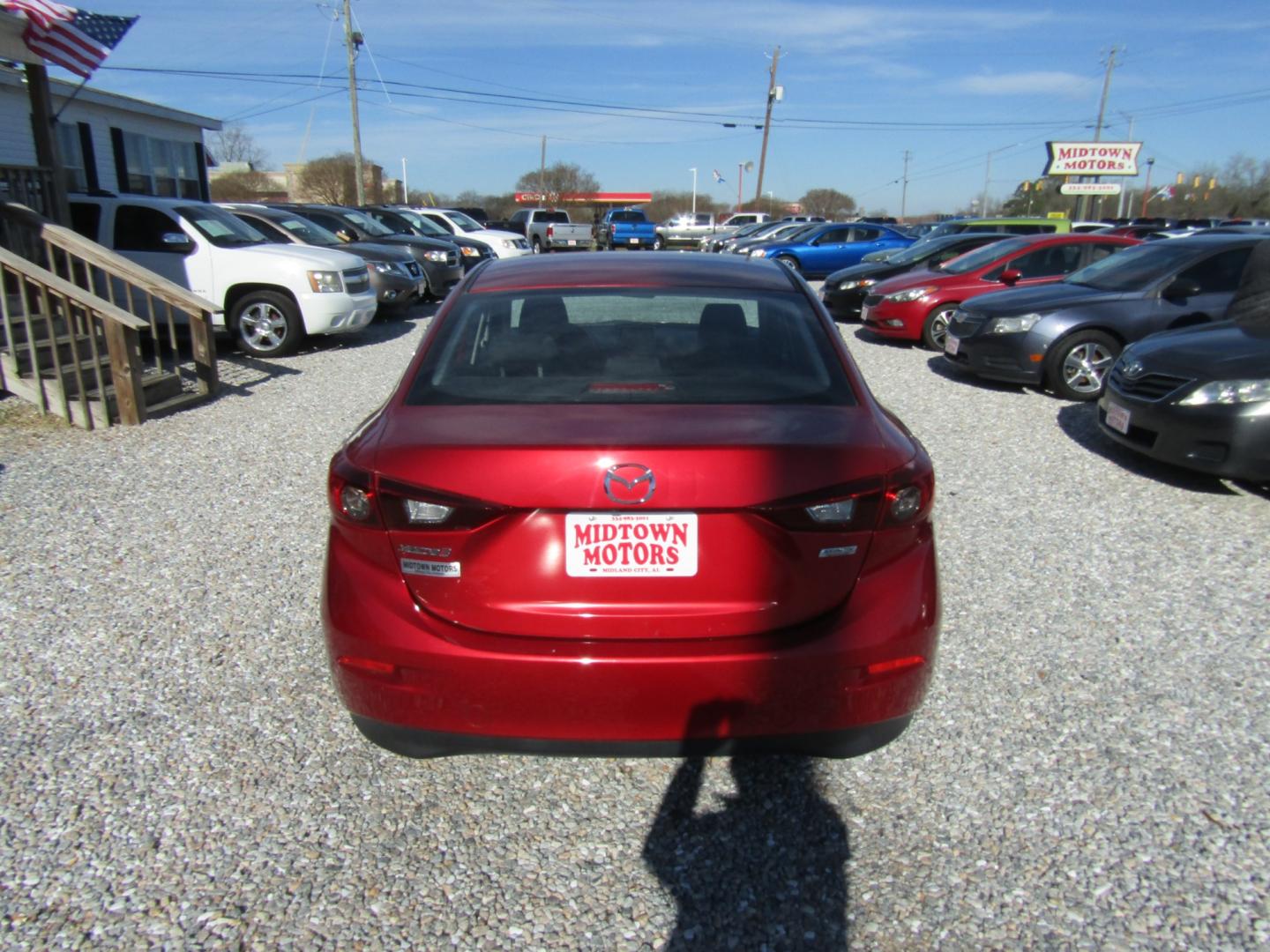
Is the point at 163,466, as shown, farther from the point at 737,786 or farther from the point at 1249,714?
the point at 1249,714

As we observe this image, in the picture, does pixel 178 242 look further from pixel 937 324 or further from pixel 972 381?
pixel 937 324

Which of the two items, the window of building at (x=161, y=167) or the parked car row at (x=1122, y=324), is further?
the window of building at (x=161, y=167)

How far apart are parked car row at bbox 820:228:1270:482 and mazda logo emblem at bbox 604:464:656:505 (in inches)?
186

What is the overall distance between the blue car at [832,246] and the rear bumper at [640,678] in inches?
774

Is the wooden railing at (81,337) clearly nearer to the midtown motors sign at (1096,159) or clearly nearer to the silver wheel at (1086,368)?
the silver wheel at (1086,368)

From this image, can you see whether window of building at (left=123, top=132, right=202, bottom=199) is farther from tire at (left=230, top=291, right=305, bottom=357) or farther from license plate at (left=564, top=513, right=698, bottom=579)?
license plate at (left=564, top=513, right=698, bottom=579)

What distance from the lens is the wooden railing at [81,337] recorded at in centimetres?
729

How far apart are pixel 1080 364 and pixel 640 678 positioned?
25.5ft

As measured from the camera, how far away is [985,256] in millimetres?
12094

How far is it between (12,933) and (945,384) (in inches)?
359

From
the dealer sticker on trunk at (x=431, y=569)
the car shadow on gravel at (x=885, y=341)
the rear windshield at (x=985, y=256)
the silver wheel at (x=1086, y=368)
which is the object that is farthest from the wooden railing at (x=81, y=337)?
the rear windshield at (x=985, y=256)

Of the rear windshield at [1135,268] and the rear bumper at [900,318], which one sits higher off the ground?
the rear windshield at [1135,268]

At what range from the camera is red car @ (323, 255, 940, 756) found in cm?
223

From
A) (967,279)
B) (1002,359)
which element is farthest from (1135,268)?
(967,279)
